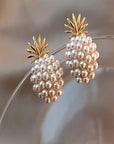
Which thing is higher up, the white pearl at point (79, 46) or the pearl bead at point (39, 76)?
the white pearl at point (79, 46)

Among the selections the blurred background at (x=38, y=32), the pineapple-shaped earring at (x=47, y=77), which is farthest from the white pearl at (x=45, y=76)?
the blurred background at (x=38, y=32)

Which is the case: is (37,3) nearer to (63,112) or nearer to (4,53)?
(4,53)

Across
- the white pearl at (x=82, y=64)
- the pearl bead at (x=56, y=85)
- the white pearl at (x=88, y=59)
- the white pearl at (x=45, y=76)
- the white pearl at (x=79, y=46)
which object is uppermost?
the white pearl at (x=79, y=46)

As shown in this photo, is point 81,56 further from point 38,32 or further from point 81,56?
point 38,32

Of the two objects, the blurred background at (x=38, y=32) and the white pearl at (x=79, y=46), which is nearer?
the white pearl at (x=79, y=46)

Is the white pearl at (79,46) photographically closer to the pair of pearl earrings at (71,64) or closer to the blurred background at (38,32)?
the pair of pearl earrings at (71,64)

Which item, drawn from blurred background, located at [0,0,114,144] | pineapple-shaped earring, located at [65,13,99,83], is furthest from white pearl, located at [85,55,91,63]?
blurred background, located at [0,0,114,144]

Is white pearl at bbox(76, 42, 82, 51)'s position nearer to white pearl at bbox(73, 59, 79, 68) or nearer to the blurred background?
white pearl at bbox(73, 59, 79, 68)
